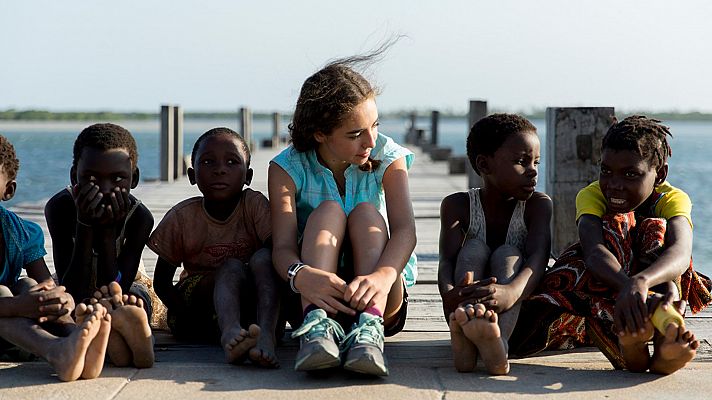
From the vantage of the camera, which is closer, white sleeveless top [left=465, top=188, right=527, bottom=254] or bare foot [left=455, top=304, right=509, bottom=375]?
bare foot [left=455, top=304, right=509, bottom=375]

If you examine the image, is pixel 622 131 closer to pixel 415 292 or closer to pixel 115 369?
→ pixel 415 292

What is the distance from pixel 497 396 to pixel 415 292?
1718mm

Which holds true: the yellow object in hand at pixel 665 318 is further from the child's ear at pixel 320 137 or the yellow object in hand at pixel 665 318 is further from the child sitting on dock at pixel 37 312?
the child sitting on dock at pixel 37 312

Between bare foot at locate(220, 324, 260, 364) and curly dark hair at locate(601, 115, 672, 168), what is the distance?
1.34 m

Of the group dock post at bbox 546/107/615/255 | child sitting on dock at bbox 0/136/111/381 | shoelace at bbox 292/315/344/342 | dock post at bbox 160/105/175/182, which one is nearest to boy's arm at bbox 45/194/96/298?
child sitting on dock at bbox 0/136/111/381

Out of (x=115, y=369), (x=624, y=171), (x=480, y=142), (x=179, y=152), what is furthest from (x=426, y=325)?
(x=179, y=152)

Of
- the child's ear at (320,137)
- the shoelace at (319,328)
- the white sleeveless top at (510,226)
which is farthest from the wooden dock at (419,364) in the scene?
the child's ear at (320,137)

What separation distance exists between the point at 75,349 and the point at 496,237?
1518 mm

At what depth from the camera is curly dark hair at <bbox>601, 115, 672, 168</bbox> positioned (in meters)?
3.25

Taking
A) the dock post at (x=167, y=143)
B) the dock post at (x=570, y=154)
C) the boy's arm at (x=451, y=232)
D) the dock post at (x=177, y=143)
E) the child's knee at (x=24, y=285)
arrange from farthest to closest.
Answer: the dock post at (x=177, y=143) → the dock post at (x=167, y=143) → the dock post at (x=570, y=154) → the boy's arm at (x=451, y=232) → the child's knee at (x=24, y=285)

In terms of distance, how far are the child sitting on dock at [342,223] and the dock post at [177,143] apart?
810 centimetres

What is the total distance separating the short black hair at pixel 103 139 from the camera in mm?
3451

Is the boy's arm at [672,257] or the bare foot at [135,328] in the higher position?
the boy's arm at [672,257]

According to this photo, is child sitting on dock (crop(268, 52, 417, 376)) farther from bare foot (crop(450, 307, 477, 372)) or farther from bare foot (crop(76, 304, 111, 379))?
bare foot (crop(76, 304, 111, 379))
